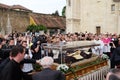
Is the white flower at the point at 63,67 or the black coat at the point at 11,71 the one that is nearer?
the black coat at the point at 11,71

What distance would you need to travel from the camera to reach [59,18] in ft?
209

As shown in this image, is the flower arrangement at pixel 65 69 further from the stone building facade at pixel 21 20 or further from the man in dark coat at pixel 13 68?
the stone building facade at pixel 21 20

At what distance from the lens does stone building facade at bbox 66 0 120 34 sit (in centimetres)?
3650

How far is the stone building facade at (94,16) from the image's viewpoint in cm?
3650

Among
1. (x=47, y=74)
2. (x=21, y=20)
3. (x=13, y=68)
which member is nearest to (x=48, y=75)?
(x=47, y=74)

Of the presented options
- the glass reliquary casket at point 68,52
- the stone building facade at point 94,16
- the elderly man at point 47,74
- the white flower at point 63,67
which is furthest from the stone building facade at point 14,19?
the elderly man at point 47,74

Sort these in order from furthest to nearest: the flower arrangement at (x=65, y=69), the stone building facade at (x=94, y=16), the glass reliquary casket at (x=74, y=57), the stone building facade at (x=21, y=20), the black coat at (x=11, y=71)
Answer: the stone building facade at (x=21, y=20)
the stone building facade at (x=94, y=16)
the glass reliquary casket at (x=74, y=57)
the flower arrangement at (x=65, y=69)
the black coat at (x=11, y=71)

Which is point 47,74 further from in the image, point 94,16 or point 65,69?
point 94,16

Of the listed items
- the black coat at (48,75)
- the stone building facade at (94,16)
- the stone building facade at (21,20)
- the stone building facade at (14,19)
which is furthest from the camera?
the stone building facade at (21,20)

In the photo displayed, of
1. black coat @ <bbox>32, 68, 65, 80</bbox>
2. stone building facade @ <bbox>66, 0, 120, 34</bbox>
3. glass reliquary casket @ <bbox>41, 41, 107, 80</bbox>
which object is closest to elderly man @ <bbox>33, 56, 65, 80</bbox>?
black coat @ <bbox>32, 68, 65, 80</bbox>

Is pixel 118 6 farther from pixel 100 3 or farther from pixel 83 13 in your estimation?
pixel 83 13

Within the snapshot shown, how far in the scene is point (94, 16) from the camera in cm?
3819

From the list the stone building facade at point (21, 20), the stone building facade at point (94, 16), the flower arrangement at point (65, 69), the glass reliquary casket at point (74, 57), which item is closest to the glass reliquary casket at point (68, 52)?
the glass reliquary casket at point (74, 57)

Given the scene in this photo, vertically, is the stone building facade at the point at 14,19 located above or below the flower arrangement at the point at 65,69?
above
